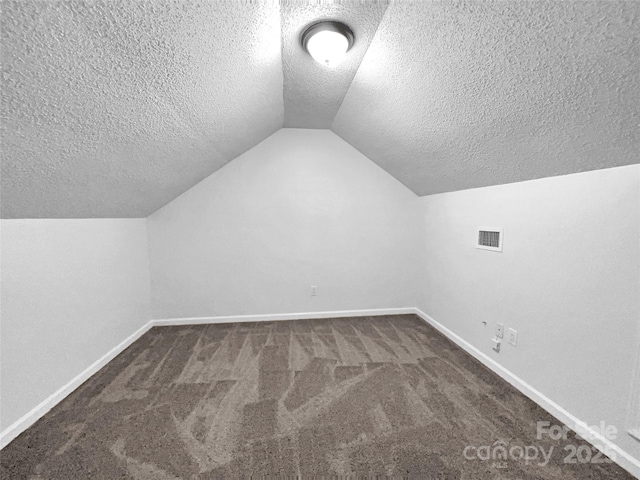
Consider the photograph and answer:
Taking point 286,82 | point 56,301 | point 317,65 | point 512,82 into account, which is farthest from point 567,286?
point 56,301

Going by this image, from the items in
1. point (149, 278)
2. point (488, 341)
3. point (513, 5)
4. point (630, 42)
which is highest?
point (513, 5)

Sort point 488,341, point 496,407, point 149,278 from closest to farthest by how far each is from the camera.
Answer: point 496,407
point 488,341
point 149,278

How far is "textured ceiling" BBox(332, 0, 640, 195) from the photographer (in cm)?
90

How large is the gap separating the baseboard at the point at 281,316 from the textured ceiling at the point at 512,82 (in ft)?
6.37

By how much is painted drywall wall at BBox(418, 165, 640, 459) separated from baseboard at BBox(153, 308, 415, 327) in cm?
107

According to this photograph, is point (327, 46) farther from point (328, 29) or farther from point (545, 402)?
point (545, 402)

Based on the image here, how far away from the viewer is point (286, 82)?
199 cm

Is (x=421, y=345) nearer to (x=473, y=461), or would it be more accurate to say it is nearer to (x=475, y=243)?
(x=475, y=243)

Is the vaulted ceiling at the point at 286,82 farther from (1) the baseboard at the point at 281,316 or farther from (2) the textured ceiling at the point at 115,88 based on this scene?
(1) the baseboard at the point at 281,316

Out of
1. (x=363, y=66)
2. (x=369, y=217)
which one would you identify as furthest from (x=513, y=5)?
(x=369, y=217)

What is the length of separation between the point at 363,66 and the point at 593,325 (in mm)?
1996

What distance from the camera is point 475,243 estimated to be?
236 cm

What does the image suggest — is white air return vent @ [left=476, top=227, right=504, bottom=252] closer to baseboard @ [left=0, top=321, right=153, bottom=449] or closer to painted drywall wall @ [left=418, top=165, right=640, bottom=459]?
painted drywall wall @ [left=418, top=165, right=640, bottom=459]

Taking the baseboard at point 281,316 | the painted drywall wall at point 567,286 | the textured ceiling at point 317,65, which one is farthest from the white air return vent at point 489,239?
the textured ceiling at point 317,65
